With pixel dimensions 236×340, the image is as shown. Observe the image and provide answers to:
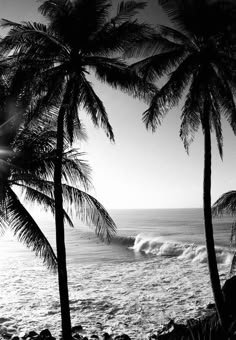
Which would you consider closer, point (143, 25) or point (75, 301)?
point (143, 25)

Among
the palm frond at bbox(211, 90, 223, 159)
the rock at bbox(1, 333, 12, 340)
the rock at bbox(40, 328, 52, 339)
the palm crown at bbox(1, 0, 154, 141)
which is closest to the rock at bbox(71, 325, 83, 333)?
the rock at bbox(40, 328, 52, 339)

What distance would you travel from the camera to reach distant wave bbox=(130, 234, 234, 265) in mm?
29388

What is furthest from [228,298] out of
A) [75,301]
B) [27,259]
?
[27,259]

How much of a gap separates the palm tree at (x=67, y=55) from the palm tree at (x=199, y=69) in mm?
945

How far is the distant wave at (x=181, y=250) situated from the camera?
29.4 meters

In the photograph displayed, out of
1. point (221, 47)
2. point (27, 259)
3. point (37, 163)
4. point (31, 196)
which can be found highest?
point (221, 47)

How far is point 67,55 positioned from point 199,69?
4559 mm

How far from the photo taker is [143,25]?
9.04 m

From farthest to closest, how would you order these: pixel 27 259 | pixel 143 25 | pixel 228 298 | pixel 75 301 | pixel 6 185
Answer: pixel 27 259 → pixel 75 301 → pixel 228 298 → pixel 143 25 → pixel 6 185

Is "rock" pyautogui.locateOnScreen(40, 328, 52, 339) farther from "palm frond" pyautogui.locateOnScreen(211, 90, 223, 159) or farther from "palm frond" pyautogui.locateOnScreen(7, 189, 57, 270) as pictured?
"palm frond" pyautogui.locateOnScreen(211, 90, 223, 159)

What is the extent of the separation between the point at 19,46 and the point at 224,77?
6.91m

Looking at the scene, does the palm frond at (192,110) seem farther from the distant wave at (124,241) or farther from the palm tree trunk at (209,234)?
the distant wave at (124,241)

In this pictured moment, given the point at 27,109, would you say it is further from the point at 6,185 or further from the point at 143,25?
the point at 143,25

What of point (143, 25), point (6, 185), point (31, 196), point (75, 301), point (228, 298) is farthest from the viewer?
point (75, 301)
